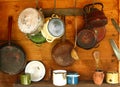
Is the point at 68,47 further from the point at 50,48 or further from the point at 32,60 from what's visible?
the point at 32,60

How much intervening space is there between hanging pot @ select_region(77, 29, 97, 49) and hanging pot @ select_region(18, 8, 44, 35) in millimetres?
288

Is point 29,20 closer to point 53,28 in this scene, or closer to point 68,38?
point 53,28

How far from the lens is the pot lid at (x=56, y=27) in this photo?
1773 millimetres

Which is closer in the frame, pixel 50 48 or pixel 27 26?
pixel 27 26

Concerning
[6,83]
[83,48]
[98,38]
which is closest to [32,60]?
[6,83]

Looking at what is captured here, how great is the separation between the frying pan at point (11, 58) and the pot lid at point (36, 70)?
0.05 meters

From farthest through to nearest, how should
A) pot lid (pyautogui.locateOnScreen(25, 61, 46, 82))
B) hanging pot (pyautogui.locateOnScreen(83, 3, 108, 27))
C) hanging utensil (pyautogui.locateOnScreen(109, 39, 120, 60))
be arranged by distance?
pot lid (pyautogui.locateOnScreen(25, 61, 46, 82))
hanging utensil (pyautogui.locateOnScreen(109, 39, 120, 60))
hanging pot (pyautogui.locateOnScreen(83, 3, 108, 27))

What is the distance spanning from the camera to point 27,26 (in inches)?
68.6

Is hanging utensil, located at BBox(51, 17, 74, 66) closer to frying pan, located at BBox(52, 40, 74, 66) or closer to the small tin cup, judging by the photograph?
frying pan, located at BBox(52, 40, 74, 66)

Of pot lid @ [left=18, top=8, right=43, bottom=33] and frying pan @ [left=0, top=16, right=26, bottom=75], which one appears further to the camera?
frying pan @ [left=0, top=16, right=26, bottom=75]

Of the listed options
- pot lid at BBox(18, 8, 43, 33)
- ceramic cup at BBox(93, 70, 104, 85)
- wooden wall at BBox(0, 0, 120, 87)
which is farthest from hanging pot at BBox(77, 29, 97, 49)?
pot lid at BBox(18, 8, 43, 33)

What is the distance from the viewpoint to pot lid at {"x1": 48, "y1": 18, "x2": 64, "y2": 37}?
1.77 meters

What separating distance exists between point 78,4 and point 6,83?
79cm

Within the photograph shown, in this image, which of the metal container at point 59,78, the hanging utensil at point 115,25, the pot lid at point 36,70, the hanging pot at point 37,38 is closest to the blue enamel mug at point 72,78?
the metal container at point 59,78
